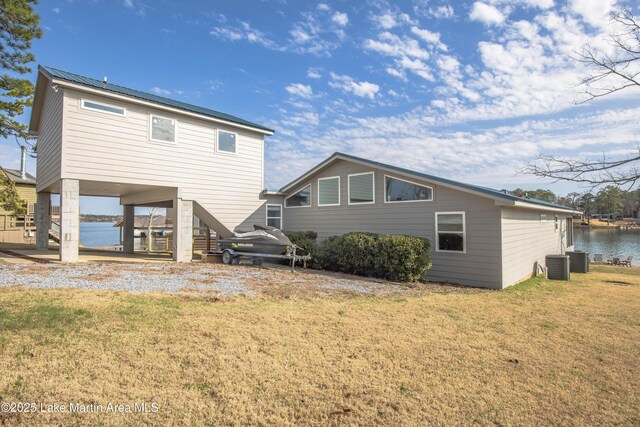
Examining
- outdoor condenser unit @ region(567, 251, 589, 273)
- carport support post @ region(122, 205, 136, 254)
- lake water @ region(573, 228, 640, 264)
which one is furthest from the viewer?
lake water @ region(573, 228, 640, 264)

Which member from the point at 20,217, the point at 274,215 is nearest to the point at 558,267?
the point at 274,215

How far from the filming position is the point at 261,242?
11719mm

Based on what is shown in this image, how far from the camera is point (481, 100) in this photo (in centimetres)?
1126

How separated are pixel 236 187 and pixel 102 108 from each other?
521 cm

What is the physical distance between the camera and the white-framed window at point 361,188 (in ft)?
41.5

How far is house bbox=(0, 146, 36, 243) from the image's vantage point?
19.8 metres

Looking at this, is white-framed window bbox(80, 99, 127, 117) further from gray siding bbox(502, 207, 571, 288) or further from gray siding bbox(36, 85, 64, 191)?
gray siding bbox(502, 207, 571, 288)

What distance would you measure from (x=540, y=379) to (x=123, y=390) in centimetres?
410

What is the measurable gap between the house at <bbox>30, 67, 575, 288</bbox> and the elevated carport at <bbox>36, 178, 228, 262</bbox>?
1.4 inches

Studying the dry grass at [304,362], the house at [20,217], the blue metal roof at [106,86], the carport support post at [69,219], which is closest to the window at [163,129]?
the blue metal roof at [106,86]

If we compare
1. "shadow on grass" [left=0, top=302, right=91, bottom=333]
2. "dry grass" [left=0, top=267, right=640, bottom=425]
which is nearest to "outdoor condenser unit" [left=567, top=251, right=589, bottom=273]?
"dry grass" [left=0, top=267, right=640, bottom=425]

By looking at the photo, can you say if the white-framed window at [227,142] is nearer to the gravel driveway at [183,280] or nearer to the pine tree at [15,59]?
the gravel driveway at [183,280]

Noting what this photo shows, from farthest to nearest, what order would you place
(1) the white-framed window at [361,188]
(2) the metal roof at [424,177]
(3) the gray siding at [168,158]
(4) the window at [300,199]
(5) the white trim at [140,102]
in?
1. (4) the window at [300,199]
2. (1) the white-framed window at [361,188]
3. (3) the gray siding at [168,158]
4. (5) the white trim at [140,102]
5. (2) the metal roof at [424,177]

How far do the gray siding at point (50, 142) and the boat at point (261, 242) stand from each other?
18.7 feet
